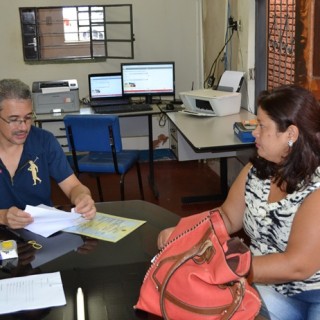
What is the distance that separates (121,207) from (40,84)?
8.92ft

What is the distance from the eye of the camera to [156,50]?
17.0 feet

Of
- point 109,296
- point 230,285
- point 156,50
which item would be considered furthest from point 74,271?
point 156,50

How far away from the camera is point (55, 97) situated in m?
4.30

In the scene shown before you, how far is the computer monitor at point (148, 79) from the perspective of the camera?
4.60 metres

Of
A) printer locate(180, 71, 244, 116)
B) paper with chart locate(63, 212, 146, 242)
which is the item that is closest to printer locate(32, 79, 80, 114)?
printer locate(180, 71, 244, 116)

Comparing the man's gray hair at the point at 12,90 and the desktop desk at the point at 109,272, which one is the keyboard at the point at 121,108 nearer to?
the man's gray hair at the point at 12,90

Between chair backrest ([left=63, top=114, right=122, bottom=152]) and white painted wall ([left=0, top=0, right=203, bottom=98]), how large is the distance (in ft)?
5.49

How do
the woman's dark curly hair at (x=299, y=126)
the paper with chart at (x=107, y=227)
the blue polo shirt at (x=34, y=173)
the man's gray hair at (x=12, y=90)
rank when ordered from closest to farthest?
the woman's dark curly hair at (x=299, y=126)
the paper with chart at (x=107, y=227)
the man's gray hair at (x=12, y=90)
the blue polo shirt at (x=34, y=173)

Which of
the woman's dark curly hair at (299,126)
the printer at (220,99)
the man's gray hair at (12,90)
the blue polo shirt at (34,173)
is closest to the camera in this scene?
the woman's dark curly hair at (299,126)

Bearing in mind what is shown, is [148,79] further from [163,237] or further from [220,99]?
[163,237]

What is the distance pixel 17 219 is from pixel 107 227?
319 millimetres

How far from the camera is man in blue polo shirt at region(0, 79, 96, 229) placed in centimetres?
197

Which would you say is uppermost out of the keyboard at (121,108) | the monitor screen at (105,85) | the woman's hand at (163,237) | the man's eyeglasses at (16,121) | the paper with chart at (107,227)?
the man's eyeglasses at (16,121)

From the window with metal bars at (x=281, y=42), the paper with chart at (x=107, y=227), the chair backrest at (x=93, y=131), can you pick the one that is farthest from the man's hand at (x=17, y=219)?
the window with metal bars at (x=281, y=42)
